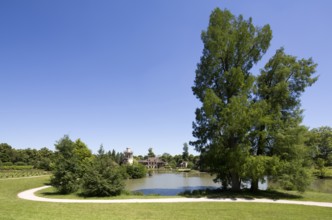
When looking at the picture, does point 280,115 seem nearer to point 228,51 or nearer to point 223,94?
point 223,94

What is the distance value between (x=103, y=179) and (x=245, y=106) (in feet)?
38.4

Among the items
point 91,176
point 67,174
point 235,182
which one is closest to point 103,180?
point 91,176

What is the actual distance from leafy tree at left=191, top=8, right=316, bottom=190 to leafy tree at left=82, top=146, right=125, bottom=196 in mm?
6790

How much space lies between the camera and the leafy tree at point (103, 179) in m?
17.1

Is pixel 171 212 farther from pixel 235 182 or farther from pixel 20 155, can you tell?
pixel 20 155

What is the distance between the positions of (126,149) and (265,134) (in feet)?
250

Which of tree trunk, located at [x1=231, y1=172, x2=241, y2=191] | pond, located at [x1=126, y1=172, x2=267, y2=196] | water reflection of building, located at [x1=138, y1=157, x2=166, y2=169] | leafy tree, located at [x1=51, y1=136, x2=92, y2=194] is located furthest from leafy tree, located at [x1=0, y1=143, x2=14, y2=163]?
tree trunk, located at [x1=231, y1=172, x2=241, y2=191]

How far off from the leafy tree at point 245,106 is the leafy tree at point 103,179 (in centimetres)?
679

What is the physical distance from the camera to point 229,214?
10.8m

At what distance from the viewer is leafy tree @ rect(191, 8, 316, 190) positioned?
1703cm

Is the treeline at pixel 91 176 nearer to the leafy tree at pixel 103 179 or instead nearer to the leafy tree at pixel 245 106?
the leafy tree at pixel 103 179

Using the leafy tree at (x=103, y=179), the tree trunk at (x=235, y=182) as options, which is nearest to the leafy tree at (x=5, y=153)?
the leafy tree at (x=103, y=179)

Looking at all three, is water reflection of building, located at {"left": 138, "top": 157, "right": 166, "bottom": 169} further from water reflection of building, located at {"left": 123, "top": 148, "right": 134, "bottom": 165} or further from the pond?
the pond

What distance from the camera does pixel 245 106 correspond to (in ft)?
56.3
